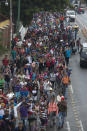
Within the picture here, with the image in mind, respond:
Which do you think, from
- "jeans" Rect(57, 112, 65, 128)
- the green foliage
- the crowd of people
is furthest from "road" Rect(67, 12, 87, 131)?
the green foliage

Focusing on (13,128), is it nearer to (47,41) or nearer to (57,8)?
(47,41)

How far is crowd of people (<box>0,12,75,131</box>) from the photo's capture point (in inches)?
692

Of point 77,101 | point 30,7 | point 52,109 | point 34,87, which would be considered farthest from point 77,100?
point 30,7

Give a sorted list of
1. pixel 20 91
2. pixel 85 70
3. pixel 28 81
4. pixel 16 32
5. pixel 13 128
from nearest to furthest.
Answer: pixel 13 128 → pixel 20 91 → pixel 28 81 → pixel 85 70 → pixel 16 32

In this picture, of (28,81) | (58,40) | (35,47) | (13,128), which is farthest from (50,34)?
(13,128)

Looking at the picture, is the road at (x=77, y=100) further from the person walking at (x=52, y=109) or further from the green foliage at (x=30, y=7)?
the green foliage at (x=30, y=7)

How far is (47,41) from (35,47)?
3.55 meters

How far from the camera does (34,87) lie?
21.7 metres

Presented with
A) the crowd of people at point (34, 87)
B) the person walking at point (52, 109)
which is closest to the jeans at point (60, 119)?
the crowd of people at point (34, 87)

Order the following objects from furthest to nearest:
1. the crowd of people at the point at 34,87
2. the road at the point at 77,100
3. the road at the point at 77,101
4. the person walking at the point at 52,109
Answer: the road at the point at 77,100, the road at the point at 77,101, the person walking at the point at 52,109, the crowd of people at the point at 34,87

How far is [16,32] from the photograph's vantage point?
39.7 metres

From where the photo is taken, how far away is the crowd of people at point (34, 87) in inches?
692

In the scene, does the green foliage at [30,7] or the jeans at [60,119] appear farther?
the green foliage at [30,7]

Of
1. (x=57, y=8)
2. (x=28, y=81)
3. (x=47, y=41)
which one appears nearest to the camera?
(x=28, y=81)
